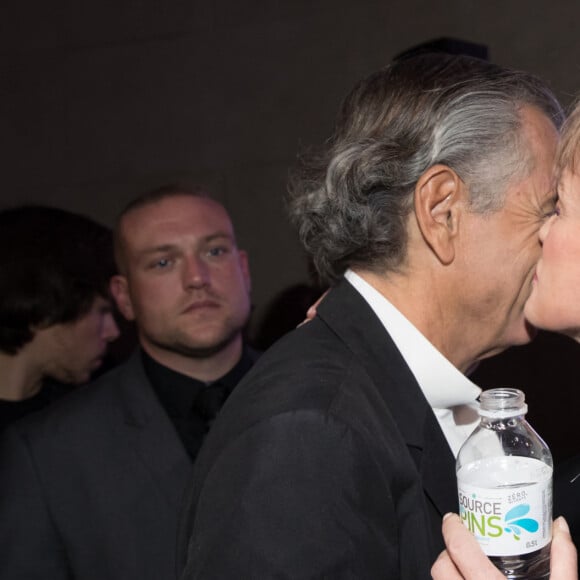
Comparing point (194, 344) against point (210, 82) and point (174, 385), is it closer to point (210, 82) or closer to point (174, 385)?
point (174, 385)

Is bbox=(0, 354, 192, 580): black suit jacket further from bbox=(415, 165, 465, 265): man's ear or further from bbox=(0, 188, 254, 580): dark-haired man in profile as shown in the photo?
bbox=(415, 165, 465, 265): man's ear

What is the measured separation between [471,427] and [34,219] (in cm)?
216

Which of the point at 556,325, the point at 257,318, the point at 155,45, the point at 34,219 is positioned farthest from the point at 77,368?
the point at 556,325

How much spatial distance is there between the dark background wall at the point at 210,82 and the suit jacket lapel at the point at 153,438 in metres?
1.25

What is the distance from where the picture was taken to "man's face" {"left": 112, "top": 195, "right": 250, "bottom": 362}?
113 inches

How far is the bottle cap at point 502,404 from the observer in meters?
1.16

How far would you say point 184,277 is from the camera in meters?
2.92

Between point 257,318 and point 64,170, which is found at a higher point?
point 64,170

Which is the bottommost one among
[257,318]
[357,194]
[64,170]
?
[257,318]

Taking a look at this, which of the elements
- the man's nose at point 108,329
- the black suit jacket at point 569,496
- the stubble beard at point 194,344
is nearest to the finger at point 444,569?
the black suit jacket at point 569,496

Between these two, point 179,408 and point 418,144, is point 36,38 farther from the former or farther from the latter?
point 418,144

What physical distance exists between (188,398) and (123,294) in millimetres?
558

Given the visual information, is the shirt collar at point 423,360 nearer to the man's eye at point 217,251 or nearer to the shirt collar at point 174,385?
the shirt collar at point 174,385

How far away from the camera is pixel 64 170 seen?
424 cm
